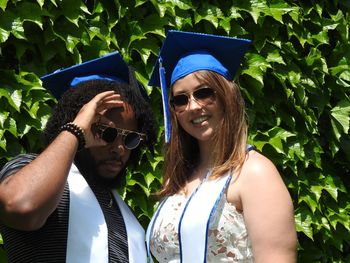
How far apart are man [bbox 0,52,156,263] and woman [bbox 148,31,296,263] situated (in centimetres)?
14

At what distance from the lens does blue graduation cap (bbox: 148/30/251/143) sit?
2.98 metres

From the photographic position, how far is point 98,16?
3750mm

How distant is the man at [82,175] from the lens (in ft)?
7.83

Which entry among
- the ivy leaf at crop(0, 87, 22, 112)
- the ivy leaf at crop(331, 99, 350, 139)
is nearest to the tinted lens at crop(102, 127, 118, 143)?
the ivy leaf at crop(0, 87, 22, 112)

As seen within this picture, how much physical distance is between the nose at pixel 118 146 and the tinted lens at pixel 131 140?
0.02m

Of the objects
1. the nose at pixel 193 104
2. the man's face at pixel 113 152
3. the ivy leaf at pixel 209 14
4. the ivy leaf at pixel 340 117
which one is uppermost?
the ivy leaf at pixel 209 14

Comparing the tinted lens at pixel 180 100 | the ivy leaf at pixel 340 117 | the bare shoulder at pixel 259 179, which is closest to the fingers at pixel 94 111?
the tinted lens at pixel 180 100

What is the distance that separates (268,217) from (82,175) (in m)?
0.68

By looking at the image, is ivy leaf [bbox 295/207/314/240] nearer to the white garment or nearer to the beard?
the white garment

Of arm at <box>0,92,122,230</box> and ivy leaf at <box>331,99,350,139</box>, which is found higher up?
arm at <box>0,92,122,230</box>

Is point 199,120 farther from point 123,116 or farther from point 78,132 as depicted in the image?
point 78,132

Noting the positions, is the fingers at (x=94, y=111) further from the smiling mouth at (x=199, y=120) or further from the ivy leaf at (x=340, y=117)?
the ivy leaf at (x=340, y=117)

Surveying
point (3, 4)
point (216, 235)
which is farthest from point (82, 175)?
point (3, 4)

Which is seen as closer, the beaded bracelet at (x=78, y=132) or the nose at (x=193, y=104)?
the beaded bracelet at (x=78, y=132)
